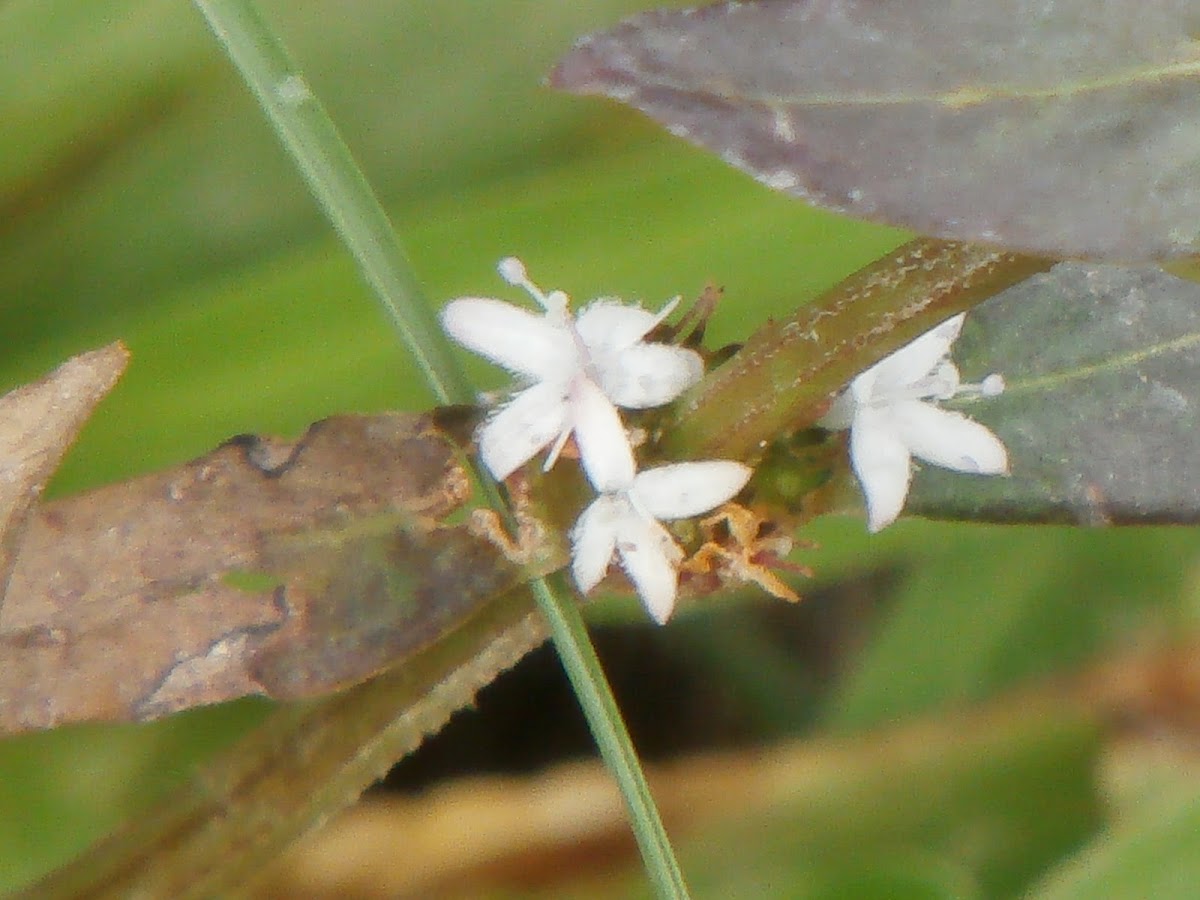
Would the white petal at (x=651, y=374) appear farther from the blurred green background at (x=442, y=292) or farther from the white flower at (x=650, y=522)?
the blurred green background at (x=442, y=292)

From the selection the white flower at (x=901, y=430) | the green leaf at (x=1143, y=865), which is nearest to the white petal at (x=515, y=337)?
the white flower at (x=901, y=430)

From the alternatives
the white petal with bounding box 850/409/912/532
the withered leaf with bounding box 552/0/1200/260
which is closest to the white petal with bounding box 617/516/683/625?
the white petal with bounding box 850/409/912/532

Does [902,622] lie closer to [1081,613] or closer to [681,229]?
[1081,613]

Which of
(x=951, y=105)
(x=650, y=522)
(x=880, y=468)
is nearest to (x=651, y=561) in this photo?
(x=650, y=522)

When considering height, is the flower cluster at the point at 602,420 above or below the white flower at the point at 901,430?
above

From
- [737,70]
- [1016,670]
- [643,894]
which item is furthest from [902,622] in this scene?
[737,70]

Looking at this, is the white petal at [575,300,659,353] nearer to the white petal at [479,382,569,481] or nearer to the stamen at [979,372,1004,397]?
the white petal at [479,382,569,481]
